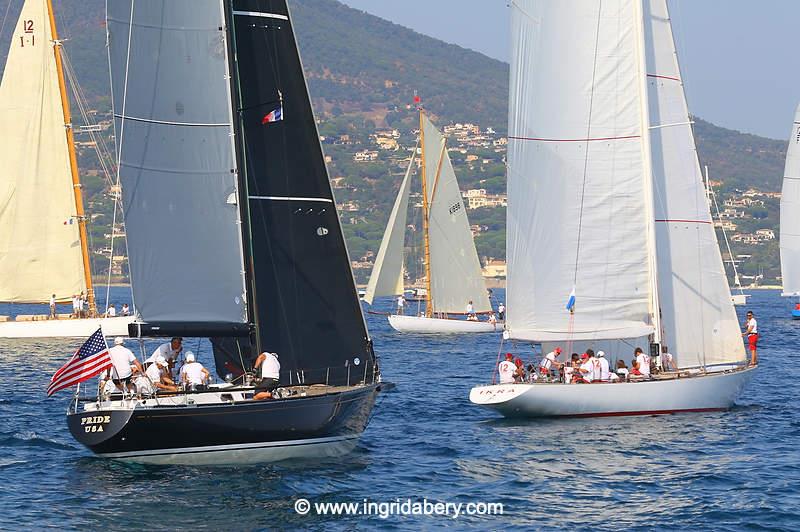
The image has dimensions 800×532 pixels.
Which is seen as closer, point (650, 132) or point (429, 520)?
point (429, 520)

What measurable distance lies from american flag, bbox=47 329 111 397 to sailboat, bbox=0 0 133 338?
31957 millimetres

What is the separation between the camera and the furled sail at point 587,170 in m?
31.2

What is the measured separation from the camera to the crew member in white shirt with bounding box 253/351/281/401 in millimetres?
23188

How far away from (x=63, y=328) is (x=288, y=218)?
3404cm

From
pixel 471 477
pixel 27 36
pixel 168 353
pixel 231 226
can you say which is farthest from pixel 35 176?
pixel 471 477

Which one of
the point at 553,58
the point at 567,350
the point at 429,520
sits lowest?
the point at 429,520

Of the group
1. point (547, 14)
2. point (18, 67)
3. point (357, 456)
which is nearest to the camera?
point (357, 456)

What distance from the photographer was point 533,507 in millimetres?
21172

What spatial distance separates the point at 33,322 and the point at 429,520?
1617 inches

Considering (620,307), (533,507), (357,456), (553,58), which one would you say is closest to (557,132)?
(553,58)

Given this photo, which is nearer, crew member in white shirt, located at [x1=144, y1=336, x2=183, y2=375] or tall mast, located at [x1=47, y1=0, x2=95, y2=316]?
crew member in white shirt, located at [x1=144, y1=336, x2=183, y2=375]

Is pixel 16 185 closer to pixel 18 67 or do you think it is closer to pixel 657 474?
pixel 18 67
